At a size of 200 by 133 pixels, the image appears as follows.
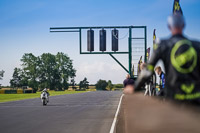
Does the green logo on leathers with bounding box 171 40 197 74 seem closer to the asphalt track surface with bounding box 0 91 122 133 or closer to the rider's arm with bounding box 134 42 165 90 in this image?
the rider's arm with bounding box 134 42 165 90

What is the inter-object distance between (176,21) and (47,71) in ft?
390

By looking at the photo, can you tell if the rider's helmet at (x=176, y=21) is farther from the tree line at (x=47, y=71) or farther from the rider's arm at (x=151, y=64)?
the tree line at (x=47, y=71)

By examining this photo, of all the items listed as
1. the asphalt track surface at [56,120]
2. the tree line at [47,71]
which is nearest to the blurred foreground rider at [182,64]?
the asphalt track surface at [56,120]

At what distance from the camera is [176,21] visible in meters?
2.43

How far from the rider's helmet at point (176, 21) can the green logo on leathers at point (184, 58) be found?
0.13 m

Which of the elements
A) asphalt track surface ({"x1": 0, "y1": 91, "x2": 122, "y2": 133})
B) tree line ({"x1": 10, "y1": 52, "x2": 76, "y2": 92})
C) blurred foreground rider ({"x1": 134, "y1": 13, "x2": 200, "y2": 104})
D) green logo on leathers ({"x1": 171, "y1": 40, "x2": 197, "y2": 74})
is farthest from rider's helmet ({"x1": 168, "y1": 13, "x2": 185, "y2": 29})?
tree line ({"x1": 10, "y1": 52, "x2": 76, "y2": 92})

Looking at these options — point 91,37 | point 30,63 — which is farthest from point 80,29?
point 30,63

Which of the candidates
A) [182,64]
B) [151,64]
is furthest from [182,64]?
[151,64]

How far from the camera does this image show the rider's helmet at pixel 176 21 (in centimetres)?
243

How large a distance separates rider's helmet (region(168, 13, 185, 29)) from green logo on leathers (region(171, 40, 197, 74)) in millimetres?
127

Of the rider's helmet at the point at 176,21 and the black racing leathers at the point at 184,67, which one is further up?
the rider's helmet at the point at 176,21

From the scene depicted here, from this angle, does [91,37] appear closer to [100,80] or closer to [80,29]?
[80,29]

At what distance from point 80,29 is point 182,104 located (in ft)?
66.9

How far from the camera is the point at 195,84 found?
2.44 meters
